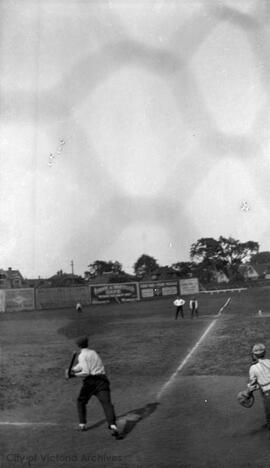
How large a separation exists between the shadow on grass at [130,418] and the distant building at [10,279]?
6962 centimetres

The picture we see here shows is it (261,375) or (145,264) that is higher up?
(145,264)

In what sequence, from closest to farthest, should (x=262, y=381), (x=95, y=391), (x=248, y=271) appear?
(x=262, y=381)
(x=95, y=391)
(x=248, y=271)

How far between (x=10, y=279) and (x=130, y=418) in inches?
3000

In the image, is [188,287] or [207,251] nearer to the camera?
[188,287]

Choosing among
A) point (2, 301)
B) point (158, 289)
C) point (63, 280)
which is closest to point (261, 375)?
point (2, 301)

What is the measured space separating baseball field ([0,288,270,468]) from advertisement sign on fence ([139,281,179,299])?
3347 cm

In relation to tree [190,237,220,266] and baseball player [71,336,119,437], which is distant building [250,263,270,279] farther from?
baseball player [71,336,119,437]

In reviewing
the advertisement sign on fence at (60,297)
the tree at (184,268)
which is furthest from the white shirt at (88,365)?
the tree at (184,268)

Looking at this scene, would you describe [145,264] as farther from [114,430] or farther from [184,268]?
[114,430]

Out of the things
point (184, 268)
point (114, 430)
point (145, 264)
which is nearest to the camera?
point (114, 430)

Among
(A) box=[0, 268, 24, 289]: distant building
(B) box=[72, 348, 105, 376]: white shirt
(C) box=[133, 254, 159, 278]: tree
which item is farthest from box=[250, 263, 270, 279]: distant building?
(B) box=[72, 348, 105, 376]: white shirt

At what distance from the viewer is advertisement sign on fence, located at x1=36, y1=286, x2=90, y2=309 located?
151 feet

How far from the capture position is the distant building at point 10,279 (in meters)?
77.0

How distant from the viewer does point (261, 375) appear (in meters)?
6.59
